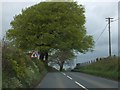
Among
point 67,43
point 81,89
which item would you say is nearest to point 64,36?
point 67,43

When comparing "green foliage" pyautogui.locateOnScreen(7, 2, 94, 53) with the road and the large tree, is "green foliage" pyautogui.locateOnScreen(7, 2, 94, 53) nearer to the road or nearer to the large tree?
the large tree

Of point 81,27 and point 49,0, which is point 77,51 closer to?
point 81,27

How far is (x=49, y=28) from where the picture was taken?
60656mm

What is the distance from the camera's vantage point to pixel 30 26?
6166 centimetres

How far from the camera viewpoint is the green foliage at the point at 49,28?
199 ft

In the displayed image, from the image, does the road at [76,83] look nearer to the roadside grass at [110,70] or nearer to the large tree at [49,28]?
the roadside grass at [110,70]

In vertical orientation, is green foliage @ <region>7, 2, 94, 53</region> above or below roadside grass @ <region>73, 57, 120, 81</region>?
above

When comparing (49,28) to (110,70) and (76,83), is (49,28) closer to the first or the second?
(110,70)

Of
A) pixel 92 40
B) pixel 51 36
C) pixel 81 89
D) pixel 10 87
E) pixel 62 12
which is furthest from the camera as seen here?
pixel 92 40

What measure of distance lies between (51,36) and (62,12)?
22.4 ft

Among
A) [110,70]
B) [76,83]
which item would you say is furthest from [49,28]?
[76,83]

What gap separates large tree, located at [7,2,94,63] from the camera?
60719 mm

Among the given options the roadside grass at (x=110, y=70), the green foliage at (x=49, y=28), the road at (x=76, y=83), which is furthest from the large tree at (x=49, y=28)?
the road at (x=76, y=83)

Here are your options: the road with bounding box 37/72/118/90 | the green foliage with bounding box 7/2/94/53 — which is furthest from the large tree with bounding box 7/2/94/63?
the road with bounding box 37/72/118/90
